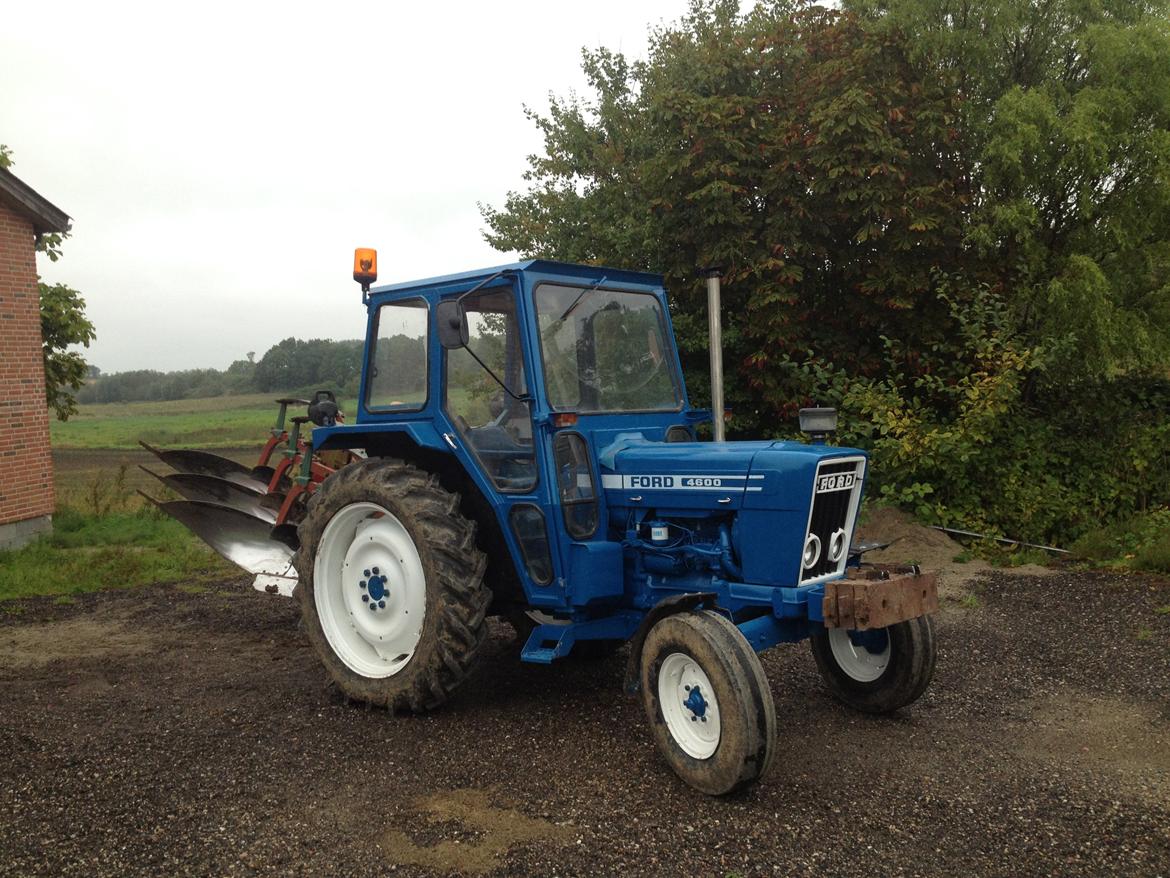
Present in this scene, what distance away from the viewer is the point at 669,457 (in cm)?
467

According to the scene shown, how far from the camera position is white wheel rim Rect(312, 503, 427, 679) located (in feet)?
16.9

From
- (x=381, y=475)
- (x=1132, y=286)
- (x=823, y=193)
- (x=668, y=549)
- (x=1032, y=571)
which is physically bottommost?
(x=1032, y=571)

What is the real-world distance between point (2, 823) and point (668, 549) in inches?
116

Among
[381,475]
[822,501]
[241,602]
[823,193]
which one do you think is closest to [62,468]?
[241,602]

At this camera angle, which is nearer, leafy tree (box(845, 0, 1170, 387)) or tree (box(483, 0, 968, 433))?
leafy tree (box(845, 0, 1170, 387))

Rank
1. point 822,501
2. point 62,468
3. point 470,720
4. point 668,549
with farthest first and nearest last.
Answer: point 62,468 → point 470,720 → point 668,549 → point 822,501

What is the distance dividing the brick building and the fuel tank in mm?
8372

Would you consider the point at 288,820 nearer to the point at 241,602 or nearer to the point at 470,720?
the point at 470,720

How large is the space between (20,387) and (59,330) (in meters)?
3.86

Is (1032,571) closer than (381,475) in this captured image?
No

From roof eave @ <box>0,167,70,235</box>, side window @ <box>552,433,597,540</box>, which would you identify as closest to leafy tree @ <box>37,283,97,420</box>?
roof eave @ <box>0,167,70,235</box>

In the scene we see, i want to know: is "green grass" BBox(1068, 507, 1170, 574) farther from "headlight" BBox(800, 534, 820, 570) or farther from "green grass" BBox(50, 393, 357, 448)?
"green grass" BBox(50, 393, 357, 448)

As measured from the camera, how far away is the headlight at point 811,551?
439 cm

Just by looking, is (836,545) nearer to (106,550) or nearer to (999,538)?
(999,538)
